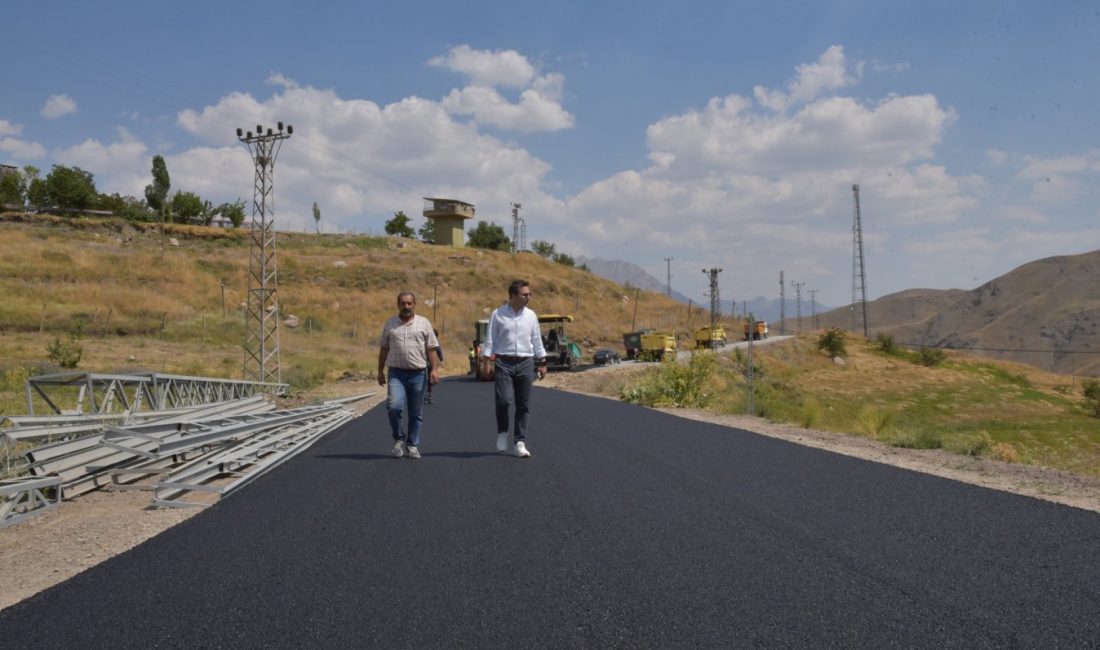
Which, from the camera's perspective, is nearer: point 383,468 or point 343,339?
point 383,468

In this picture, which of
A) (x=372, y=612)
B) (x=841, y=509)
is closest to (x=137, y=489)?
(x=372, y=612)

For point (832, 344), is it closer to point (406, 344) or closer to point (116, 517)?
point (406, 344)

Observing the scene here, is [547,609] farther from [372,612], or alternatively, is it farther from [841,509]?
[841,509]

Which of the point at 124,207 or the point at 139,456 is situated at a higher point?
the point at 124,207

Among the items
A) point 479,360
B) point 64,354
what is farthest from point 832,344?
point 64,354

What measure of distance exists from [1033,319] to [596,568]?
15022 cm

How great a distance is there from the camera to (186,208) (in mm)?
95812

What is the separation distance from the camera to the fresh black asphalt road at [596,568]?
144 inches

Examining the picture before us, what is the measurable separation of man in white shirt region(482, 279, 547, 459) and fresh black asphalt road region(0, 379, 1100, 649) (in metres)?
1.41

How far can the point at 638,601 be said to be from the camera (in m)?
4.03

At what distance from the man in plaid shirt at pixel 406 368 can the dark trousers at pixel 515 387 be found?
0.75 metres

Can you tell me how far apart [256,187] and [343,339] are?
2397cm

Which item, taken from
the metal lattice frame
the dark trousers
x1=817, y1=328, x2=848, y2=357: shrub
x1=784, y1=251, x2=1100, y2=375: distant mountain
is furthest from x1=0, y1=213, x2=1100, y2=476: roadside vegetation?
x1=784, y1=251, x2=1100, y2=375: distant mountain

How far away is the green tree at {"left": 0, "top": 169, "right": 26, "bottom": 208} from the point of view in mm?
84500
